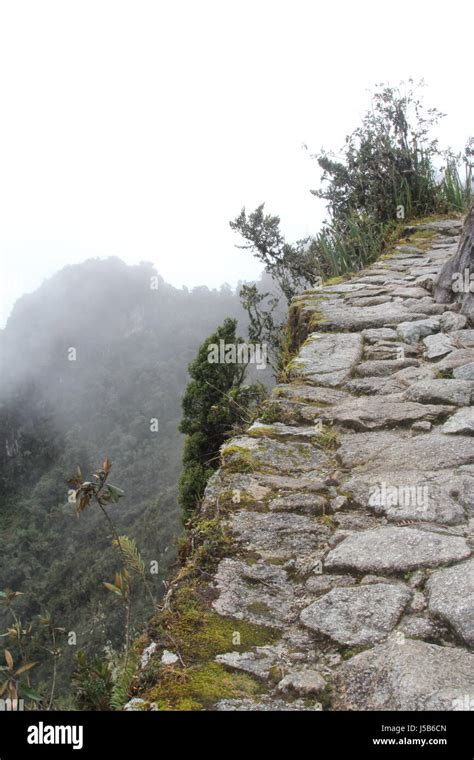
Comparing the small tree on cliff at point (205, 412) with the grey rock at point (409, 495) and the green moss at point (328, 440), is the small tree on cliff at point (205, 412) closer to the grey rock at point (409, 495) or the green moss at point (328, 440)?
the green moss at point (328, 440)

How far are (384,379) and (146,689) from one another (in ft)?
7.32

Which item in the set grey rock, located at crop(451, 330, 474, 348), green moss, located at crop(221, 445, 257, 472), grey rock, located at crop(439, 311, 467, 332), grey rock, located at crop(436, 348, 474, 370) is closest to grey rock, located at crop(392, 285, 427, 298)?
grey rock, located at crop(439, 311, 467, 332)

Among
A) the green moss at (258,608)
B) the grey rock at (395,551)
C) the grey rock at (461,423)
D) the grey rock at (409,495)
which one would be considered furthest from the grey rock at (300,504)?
the grey rock at (461,423)

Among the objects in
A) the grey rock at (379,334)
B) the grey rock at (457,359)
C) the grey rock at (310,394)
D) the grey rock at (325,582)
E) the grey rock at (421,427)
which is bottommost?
the grey rock at (325,582)

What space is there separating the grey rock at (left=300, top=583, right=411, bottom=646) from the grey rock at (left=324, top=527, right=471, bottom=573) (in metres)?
0.10

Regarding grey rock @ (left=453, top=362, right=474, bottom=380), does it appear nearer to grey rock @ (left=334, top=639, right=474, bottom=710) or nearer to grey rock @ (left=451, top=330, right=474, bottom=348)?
grey rock @ (left=451, top=330, right=474, bottom=348)

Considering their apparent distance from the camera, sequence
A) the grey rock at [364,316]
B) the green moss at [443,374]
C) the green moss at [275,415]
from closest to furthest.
Answer: the green moss at [275,415] < the green moss at [443,374] < the grey rock at [364,316]

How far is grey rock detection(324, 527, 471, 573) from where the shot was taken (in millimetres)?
1812

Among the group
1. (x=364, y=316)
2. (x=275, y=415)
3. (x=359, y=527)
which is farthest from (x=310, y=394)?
(x=364, y=316)

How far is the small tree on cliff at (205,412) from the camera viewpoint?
7668 mm

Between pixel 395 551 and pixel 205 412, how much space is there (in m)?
6.57

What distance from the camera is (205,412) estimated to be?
8.38 metres

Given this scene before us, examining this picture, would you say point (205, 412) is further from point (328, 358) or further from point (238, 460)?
point (238, 460)
